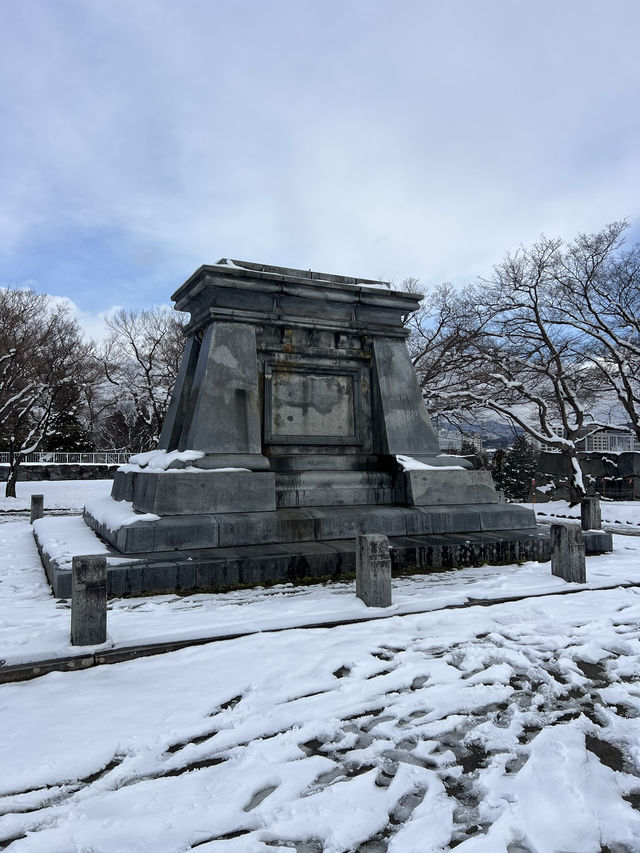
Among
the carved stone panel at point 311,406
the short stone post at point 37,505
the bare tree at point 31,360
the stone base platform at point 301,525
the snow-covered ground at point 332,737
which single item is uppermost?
the bare tree at point 31,360

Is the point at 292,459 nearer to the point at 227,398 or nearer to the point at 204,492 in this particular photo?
the point at 227,398

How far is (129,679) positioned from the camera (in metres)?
4.00

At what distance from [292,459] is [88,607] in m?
5.03

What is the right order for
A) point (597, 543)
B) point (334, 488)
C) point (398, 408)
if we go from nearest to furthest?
point (334, 488) → point (597, 543) → point (398, 408)

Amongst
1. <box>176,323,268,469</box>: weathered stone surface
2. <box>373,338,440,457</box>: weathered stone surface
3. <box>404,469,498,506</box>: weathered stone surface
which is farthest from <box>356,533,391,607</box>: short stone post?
<box>373,338,440,457</box>: weathered stone surface

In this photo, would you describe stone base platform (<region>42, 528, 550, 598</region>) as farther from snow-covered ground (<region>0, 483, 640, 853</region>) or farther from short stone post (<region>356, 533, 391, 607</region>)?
short stone post (<region>356, 533, 391, 607</region>)

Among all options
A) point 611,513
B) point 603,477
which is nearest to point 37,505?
point 611,513

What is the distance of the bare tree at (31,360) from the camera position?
943 inches

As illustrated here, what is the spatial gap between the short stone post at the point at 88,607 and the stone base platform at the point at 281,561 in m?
1.78

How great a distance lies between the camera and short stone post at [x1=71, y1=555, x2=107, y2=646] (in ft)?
14.7

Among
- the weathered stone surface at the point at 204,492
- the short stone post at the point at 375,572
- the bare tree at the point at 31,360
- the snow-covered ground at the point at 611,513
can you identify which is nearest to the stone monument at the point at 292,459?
the weathered stone surface at the point at 204,492

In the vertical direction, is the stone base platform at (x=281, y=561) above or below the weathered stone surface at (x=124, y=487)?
below

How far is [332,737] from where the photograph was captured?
→ 10.6 feet

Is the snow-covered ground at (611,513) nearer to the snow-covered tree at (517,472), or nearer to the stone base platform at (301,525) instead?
the snow-covered tree at (517,472)
